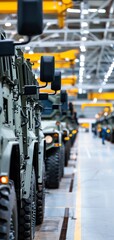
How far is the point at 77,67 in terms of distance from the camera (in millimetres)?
37719

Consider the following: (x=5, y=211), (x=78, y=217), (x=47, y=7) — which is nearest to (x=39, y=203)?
(x=78, y=217)

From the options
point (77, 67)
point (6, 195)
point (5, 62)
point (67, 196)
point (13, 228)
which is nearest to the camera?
point (6, 195)

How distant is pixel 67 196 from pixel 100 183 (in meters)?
2.55

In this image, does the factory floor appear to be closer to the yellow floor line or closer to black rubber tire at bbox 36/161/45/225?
the yellow floor line

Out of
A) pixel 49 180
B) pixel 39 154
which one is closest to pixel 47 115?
pixel 49 180

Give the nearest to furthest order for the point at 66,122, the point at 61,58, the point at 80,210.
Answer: the point at 80,210 < the point at 66,122 < the point at 61,58

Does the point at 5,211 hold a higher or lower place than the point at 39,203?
higher

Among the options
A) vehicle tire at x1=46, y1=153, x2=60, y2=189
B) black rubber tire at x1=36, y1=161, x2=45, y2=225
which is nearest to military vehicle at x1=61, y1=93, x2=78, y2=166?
vehicle tire at x1=46, y1=153, x2=60, y2=189

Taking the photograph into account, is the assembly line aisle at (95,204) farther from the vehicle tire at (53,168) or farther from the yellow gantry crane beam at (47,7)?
the yellow gantry crane beam at (47,7)

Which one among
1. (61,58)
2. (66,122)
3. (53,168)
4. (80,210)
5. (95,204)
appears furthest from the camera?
(61,58)

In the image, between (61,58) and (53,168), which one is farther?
(61,58)

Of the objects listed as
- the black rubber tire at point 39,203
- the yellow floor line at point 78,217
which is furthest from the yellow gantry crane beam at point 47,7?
the black rubber tire at point 39,203

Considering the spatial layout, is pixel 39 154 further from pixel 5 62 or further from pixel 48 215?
pixel 5 62

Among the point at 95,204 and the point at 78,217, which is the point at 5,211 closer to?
the point at 78,217
